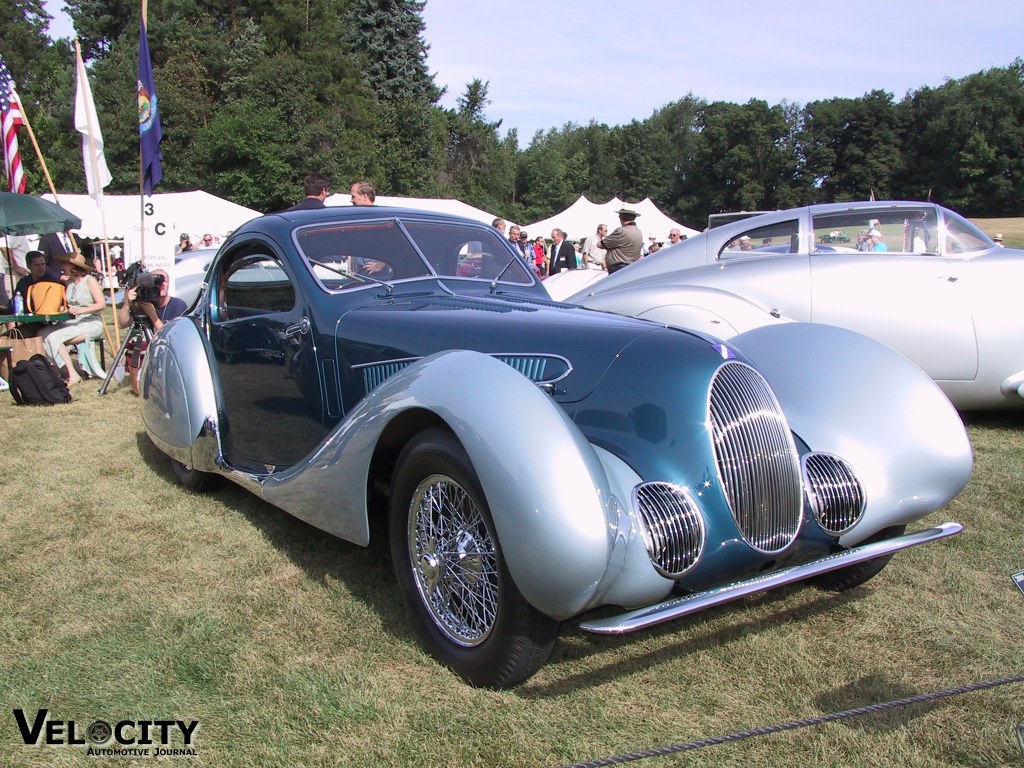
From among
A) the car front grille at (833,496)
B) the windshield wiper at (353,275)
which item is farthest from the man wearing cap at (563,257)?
the car front grille at (833,496)

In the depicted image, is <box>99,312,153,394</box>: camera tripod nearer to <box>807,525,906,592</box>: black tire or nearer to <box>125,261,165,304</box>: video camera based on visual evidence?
<box>125,261,165,304</box>: video camera

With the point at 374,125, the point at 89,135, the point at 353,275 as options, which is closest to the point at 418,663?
the point at 353,275

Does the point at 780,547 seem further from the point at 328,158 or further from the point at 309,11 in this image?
the point at 309,11

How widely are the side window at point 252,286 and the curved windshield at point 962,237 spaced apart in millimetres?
5200

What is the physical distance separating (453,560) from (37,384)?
6.86 metres

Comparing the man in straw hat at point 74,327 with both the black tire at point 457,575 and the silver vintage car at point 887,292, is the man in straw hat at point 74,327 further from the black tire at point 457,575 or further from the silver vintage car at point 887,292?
the black tire at point 457,575

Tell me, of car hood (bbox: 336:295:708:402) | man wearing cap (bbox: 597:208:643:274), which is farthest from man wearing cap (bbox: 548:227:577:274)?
car hood (bbox: 336:295:708:402)

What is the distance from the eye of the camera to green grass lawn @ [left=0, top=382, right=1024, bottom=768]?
2.32m

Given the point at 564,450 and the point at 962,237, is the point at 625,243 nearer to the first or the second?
the point at 962,237

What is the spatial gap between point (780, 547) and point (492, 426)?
1.07 metres

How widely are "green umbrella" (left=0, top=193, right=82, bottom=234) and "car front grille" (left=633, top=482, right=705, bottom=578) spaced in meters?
10.3

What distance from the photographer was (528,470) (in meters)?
2.26

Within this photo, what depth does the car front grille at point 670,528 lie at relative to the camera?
239 centimetres

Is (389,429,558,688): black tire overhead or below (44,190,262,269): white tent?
below
